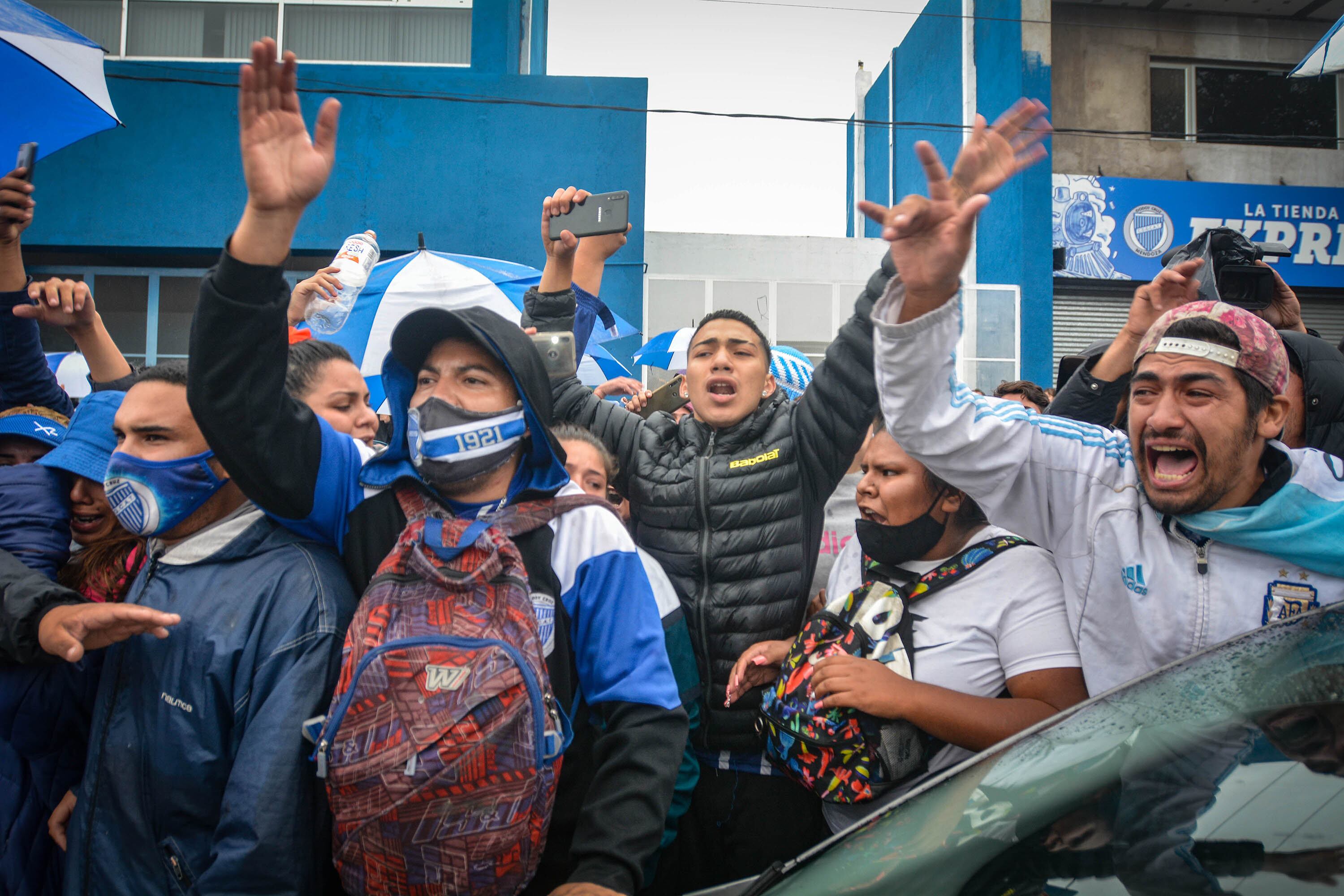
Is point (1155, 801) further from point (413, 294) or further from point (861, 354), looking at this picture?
point (413, 294)

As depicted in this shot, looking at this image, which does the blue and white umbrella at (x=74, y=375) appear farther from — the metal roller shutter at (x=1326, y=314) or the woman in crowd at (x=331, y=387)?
the metal roller shutter at (x=1326, y=314)

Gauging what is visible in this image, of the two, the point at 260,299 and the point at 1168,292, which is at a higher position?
the point at 1168,292

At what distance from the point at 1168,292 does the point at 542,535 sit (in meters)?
1.90

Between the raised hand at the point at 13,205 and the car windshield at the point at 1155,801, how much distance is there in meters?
2.84

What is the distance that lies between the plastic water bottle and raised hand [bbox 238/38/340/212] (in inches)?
99.3

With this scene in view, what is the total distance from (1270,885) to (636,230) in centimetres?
1166

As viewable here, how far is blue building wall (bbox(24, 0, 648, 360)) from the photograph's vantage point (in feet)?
38.2

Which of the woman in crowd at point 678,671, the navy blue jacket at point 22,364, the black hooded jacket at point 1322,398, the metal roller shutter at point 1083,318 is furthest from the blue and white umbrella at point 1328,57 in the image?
the metal roller shutter at point 1083,318

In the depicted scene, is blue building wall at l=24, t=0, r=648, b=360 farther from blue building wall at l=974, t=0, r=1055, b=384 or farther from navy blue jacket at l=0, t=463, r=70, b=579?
navy blue jacket at l=0, t=463, r=70, b=579

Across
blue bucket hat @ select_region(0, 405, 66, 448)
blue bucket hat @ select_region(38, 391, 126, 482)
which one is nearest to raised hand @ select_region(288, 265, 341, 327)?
blue bucket hat @ select_region(0, 405, 66, 448)

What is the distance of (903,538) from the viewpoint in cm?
228

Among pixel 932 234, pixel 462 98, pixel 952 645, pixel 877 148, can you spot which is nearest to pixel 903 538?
pixel 952 645

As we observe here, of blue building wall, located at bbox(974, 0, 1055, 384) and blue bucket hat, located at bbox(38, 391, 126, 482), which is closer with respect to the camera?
blue bucket hat, located at bbox(38, 391, 126, 482)

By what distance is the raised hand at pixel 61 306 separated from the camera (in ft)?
8.77
